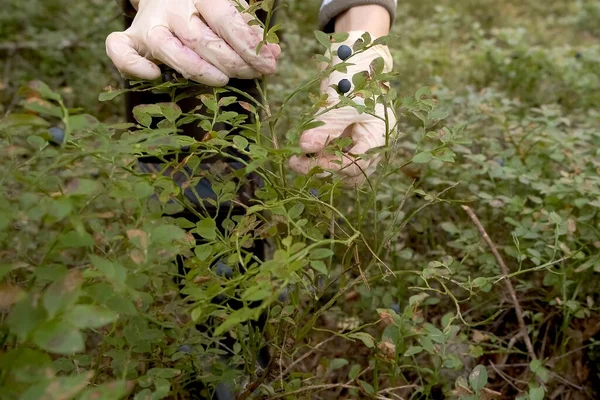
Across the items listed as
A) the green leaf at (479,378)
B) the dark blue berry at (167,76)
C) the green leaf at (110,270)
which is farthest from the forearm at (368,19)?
the green leaf at (110,270)

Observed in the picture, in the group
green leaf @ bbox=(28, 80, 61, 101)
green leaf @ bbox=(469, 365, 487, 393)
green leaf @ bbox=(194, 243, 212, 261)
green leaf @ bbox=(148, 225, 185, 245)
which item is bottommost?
green leaf @ bbox=(469, 365, 487, 393)

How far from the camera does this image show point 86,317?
0.71 meters

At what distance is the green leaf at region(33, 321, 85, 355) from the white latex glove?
32.4 inches

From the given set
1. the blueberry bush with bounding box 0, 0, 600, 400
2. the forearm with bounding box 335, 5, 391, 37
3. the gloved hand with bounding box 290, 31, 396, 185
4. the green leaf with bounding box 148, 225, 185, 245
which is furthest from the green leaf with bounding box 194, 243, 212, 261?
the forearm with bounding box 335, 5, 391, 37

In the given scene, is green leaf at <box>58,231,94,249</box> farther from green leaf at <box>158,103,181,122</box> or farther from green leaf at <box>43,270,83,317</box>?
green leaf at <box>158,103,181,122</box>

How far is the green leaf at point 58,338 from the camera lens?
2.22 ft

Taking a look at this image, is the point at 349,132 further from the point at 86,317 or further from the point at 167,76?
the point at 86,317

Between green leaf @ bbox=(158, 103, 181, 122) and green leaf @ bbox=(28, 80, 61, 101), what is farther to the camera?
green leaf @ bbox=(158, 103, 181, 122)

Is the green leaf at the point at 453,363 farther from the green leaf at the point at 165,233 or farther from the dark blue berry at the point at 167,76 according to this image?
the dark blue berry at the point at 167,76

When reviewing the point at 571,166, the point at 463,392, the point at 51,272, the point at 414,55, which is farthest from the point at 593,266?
the point at 414,55

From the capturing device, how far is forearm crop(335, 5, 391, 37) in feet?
5.91

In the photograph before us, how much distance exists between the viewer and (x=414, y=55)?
3.35 m

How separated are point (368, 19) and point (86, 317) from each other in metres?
1.32

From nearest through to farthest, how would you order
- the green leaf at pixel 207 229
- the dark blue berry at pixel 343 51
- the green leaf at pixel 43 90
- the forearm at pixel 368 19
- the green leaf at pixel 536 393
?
1. the green leaf at pixel 43 90
2. the green leaf at pixel 207 229
3. the green leaf at pixel 536 393
4. the dark blue berry at pixel 343 51
5. the forearm at pixel 368 19
